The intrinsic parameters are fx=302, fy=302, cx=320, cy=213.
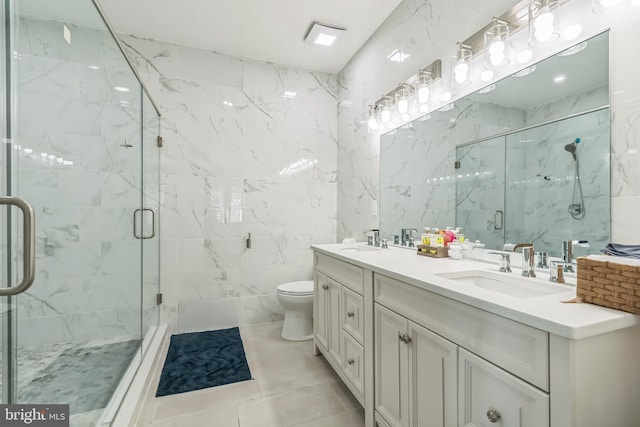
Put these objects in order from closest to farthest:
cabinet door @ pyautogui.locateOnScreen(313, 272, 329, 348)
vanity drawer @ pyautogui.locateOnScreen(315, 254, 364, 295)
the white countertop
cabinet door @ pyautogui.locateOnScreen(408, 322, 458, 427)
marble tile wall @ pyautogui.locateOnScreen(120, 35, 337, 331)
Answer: the white countertop
cabinet door @ pyautogui.locateOnScreen(408, 322, 458, 427)
vanity drawer @ pyautogui.locateOnScreen(315, 254, 364, 295)
cabinet door @ pyautogui.locateOnScreen(313, 272, 329, 348)
marble tile wall @ pyautogui.locateOnScreen(120, 35, 337, 331)

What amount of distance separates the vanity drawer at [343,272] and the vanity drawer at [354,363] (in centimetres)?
29

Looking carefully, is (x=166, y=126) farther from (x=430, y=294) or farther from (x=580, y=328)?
(x=580, y=328)

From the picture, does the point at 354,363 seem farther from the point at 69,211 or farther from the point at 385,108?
the point at 385,108

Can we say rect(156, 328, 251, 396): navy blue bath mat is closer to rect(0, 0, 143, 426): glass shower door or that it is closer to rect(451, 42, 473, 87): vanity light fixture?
rect(0, 0, 143, 426): glass shower door

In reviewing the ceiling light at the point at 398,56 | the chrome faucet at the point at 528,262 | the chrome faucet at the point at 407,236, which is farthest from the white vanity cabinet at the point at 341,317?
the ceiling light at the point at 398,56

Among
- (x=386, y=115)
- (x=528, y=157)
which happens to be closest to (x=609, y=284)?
(x=528, y=157)

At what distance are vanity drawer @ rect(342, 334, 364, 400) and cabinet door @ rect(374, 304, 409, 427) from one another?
0.14 meters

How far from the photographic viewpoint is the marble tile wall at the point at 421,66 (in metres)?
0.98

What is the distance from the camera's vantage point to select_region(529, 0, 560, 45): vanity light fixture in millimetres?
1178

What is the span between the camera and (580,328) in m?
0.62

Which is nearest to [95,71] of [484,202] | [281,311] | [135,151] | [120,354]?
[135,151]

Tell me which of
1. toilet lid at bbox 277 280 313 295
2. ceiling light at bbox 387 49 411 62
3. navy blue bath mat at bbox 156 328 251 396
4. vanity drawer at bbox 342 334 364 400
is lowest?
navy blue bath mat at bbox 156 328 251 396

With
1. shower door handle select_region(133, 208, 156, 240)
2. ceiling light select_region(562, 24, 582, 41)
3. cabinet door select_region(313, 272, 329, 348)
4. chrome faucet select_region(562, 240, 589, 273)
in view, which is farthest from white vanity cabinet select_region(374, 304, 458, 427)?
shower door handle select_region(133, 208, 156, 240)

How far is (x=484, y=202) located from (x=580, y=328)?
3.29ft
